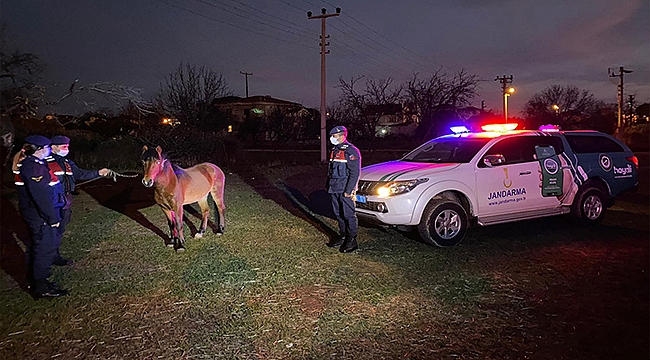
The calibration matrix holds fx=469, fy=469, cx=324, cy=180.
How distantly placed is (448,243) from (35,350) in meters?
5.25

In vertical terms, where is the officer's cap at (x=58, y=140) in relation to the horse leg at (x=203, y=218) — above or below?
above

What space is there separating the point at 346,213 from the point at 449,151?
2.54m

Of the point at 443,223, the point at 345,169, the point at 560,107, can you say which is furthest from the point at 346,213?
the point at 560,107

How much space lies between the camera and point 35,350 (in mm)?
3889

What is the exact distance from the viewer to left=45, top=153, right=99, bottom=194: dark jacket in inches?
215

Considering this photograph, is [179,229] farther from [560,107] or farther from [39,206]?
[560,107]

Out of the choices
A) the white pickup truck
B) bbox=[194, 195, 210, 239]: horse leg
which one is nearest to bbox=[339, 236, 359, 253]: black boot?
the white pickup truck

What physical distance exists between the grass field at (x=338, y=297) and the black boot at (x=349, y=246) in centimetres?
14

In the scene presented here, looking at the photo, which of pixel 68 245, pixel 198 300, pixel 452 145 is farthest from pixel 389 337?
pixel 68 245

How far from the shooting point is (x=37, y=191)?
4723 millimetres

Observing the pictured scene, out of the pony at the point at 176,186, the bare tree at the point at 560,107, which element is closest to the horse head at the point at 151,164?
the pony at the point at 176,186

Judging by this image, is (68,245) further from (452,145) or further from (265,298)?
(452,145)

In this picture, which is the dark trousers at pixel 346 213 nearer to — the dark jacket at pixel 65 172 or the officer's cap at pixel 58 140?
the dark jacket at pixel 65 172

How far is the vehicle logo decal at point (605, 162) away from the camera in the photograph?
827 centimetres
